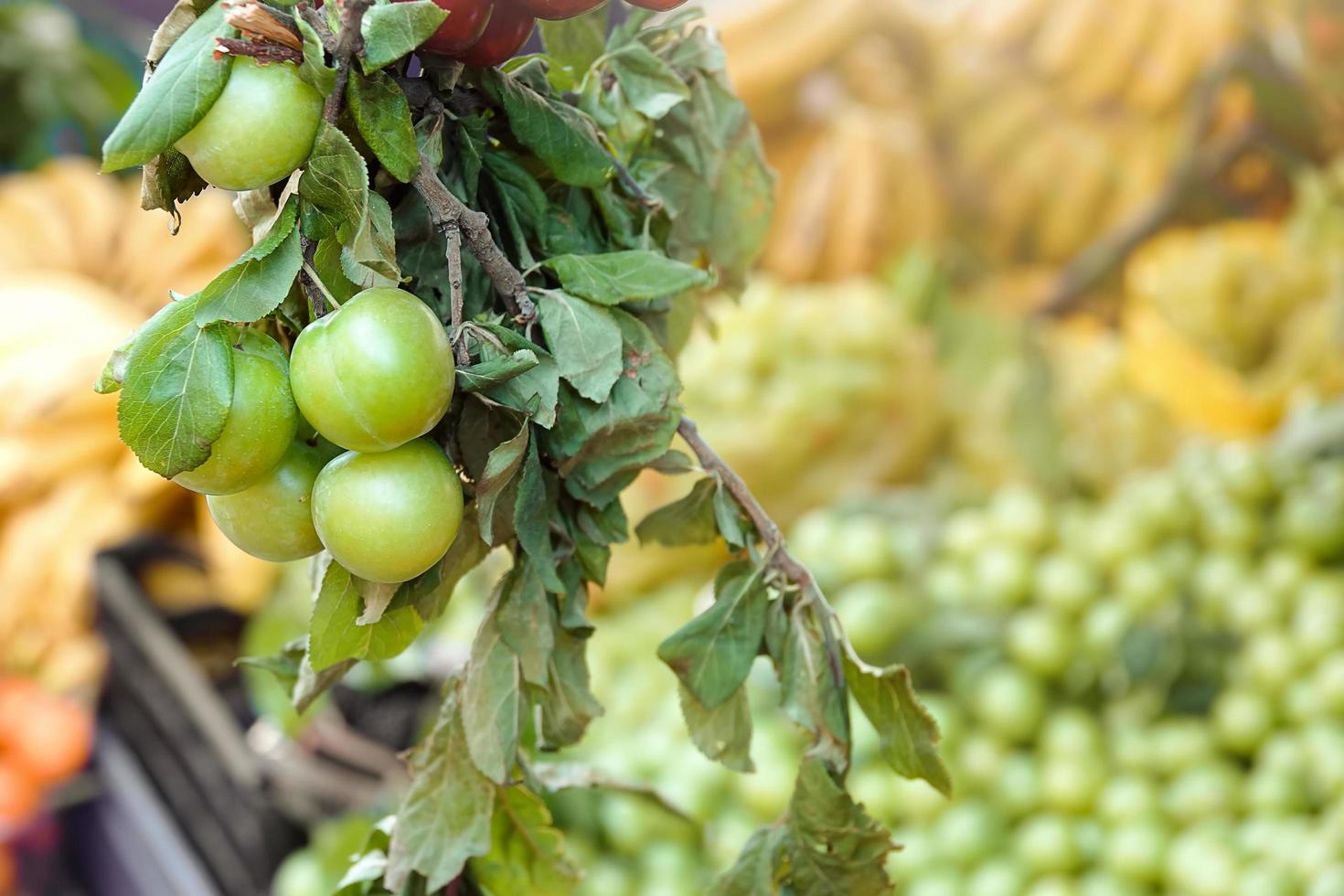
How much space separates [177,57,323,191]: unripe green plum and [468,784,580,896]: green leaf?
29cm

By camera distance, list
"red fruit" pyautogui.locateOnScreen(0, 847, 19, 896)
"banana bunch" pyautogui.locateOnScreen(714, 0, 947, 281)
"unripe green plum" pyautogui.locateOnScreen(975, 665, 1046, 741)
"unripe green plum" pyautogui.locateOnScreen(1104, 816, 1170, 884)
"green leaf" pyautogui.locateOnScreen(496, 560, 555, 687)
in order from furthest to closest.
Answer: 1. "banana bunch" pyautogui.locateOnScreen(714, 0, 947, 281)
2. "red fruit" pyautogui.locateOnScreen(0, 847, 19, 896)
3. "unripe green plum" pyautogui.locateOnScreen(975, 665, 1046, 741)
4. "unripe green plum" pyautogui.locateOnScreen(1104, 816, 1170, 884)
5. "green leaf" pyautogui.locateOnScreen(496, 560, 555, 687)

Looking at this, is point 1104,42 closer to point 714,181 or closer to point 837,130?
point 837,130

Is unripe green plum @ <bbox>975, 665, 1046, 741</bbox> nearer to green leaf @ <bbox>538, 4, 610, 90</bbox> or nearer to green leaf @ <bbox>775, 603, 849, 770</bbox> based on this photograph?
green leaf @ <bbox>775, 603, 849, 770</bbox>

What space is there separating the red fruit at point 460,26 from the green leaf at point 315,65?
0.12ft

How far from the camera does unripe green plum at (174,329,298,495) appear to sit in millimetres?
351

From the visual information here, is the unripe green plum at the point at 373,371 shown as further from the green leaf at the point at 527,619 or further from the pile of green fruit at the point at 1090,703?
the pile of green fruit at the point at 1090,703

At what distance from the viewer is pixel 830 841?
1.57 feet

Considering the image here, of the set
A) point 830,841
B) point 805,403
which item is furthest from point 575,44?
point 805,403

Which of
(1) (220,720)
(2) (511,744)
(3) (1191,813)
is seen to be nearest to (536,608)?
(2) (511,744)

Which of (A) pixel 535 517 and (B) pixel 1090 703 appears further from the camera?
(B) pixel 1090 703

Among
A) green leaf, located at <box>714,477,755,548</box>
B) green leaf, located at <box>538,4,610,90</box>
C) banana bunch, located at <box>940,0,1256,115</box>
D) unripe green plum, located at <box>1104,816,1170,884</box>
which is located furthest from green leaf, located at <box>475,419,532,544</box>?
banana bunch, located at <box>940,0,1256,115</box>

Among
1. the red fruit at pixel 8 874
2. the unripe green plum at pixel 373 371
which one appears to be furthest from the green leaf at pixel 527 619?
the red fruit at pixel 8 874

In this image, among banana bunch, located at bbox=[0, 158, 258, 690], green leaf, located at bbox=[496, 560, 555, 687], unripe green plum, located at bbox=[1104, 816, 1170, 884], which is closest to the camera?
green leaf, located at bbox=[496, 560, 555, 687]

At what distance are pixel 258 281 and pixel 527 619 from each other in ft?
0.54
